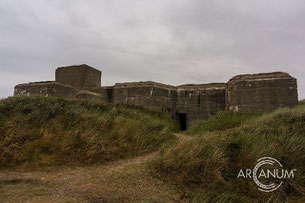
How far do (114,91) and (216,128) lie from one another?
550 centimetres

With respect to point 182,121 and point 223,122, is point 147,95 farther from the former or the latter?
point 223,122

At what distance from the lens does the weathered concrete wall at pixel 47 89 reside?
10.2 metres

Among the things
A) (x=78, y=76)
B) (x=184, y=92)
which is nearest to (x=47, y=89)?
(x=78, y=76)

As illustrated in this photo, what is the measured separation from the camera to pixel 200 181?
4.21 m

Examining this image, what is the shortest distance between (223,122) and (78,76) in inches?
298

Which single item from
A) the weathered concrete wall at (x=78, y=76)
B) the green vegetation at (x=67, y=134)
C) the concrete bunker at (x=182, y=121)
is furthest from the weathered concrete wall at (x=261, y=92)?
the weathered concrete wall at (x=78, y=76)

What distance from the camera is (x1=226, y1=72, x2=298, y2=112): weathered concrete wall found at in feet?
28.7

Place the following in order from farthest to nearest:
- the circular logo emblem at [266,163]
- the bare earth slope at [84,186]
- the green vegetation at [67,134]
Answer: the green vegetation at [67,134] < the circular logo emblem at [266,163] < the bare earth slope at [84,186]

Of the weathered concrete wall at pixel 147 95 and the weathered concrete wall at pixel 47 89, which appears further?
the weathered concrete wall at pixel 147 95

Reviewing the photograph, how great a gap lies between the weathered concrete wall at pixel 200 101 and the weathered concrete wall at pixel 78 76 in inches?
195

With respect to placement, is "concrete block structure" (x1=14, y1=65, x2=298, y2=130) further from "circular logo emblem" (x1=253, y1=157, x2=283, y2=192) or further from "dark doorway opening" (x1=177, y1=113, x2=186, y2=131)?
"circular logo emblem" (x1=253, y1=157, x2=283, y2=192)

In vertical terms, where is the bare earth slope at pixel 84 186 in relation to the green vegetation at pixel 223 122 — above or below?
below

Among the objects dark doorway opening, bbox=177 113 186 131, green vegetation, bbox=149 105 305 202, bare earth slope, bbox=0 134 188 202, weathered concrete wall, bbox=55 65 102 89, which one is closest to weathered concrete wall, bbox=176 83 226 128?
dark doorway opening, bbox=177 113 186 131

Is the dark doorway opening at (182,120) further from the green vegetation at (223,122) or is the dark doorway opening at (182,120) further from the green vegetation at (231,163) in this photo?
the green vegetation at (231,163)
